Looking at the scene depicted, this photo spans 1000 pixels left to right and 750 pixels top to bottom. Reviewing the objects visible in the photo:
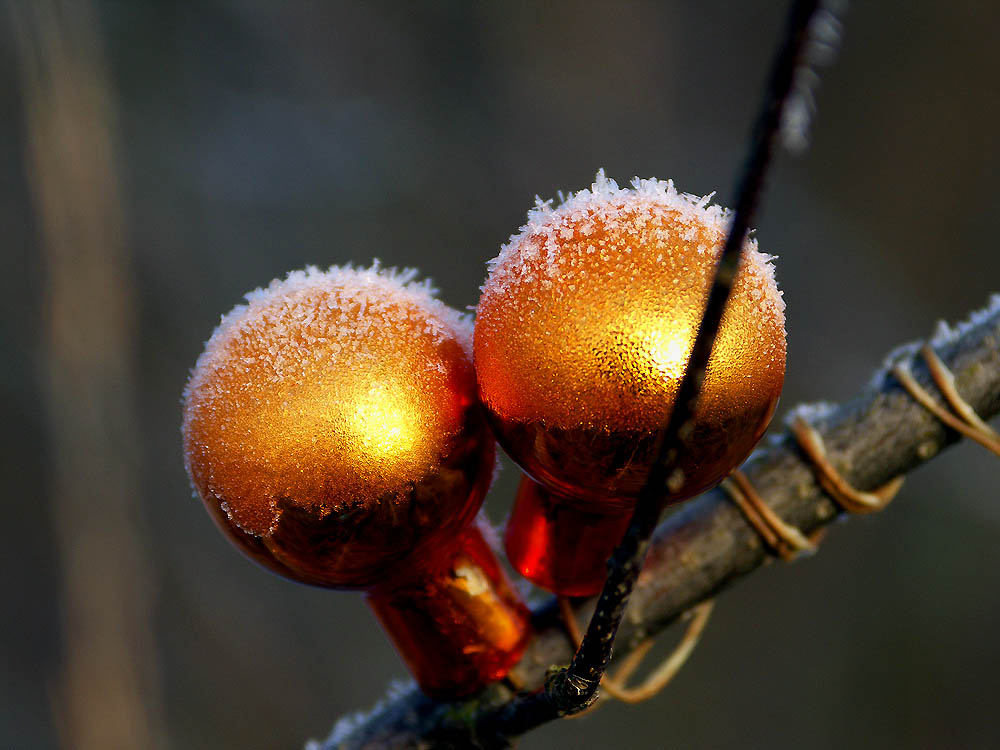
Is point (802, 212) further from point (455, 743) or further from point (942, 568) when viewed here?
point (455, 743)

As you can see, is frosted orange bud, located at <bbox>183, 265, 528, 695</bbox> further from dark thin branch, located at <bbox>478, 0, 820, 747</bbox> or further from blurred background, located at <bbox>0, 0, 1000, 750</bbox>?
blurred background, located at <bbox>0, 0, 1000, 750</bbox>

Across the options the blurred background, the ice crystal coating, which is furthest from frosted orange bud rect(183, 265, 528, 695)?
the blurred background

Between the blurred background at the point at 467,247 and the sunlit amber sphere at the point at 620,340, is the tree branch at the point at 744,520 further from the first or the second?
the blurred background at the point at 467,247

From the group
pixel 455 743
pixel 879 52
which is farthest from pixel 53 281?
pixel 879 52

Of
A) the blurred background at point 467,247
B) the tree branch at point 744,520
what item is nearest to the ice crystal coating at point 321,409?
the tree branch at point 744,520

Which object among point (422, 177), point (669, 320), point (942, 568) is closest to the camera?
point (669, 320)

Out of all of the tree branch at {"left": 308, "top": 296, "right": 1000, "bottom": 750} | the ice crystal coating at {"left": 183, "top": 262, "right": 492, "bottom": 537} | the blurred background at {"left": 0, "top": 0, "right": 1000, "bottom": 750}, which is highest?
the blurred background at {"left": 0, "top": 0, "right": 1000, "bottom": 750}
